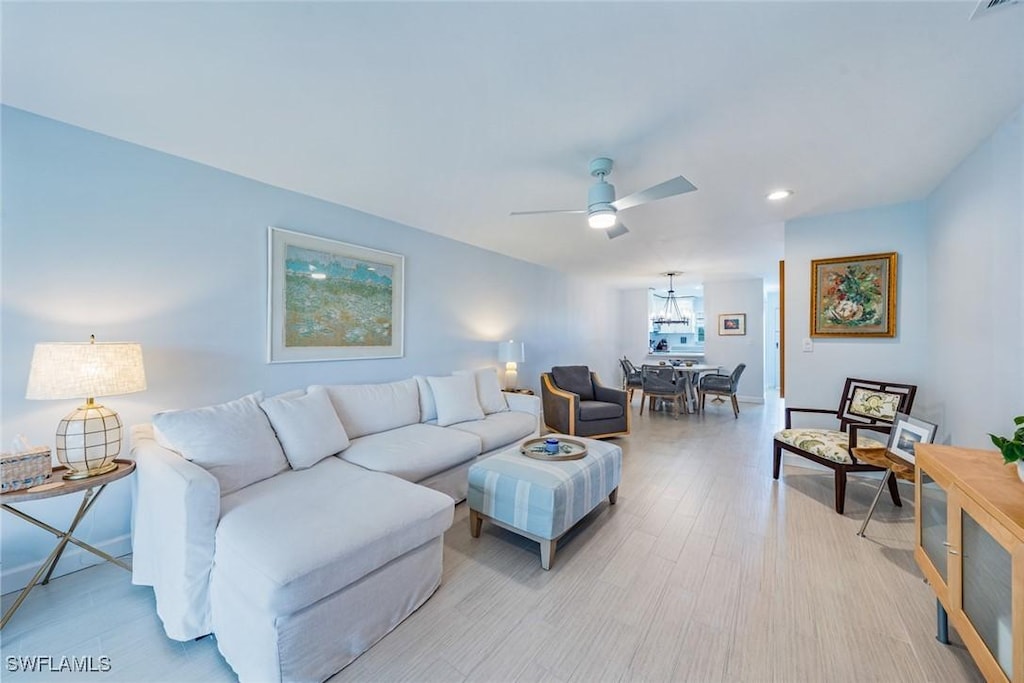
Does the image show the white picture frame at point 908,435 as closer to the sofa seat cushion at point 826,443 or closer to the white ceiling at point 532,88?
the sofa seat cushion at point 826,443

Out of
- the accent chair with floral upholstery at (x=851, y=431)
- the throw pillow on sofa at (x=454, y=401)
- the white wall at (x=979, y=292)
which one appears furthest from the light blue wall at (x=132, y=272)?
the accent chair with floral upholstery at (x=851, y=431)

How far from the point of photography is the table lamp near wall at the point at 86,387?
1643 mm

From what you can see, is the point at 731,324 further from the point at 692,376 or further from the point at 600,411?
the point at 600,411

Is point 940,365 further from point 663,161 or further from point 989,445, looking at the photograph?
point 663,161

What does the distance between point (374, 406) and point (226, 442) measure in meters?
1.12

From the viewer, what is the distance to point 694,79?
62.8 inches

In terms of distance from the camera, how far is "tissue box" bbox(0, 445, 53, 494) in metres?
1.55

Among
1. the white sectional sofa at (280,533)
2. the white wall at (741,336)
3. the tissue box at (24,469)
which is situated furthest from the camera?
the white wall at (741,336)

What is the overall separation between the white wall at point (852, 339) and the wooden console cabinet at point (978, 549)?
6.72 ft

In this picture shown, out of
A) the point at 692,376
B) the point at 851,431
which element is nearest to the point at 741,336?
the point at 692,376

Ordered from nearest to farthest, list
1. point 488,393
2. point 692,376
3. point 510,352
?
1. point 488,393
2. point 510,352
3. point 692,376

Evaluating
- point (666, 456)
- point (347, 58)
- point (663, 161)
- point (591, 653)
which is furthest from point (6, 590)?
Answer: point (666, 456)

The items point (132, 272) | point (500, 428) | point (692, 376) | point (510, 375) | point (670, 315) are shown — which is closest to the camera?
point (132, 272)

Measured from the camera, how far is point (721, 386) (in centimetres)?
585
